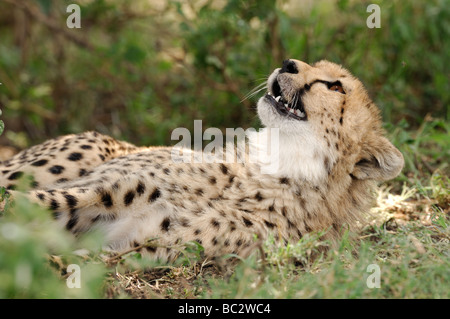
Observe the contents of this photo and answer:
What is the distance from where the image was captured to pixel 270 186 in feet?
9.67

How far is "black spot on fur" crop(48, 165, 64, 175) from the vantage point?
334cm

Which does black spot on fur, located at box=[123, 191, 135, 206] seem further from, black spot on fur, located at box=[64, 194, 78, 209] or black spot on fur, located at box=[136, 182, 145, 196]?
black spot on fur, located at box=[64, 194, 78, 209]

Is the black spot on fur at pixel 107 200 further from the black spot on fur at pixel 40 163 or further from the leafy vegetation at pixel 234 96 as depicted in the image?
the black spot on fur at pixel 40 163

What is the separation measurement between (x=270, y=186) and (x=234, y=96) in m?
2.16

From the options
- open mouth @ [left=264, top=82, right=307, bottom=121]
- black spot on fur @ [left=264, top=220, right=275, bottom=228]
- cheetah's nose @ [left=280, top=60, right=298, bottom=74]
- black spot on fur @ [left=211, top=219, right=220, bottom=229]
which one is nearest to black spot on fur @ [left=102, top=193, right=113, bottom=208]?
black spot on fur @ [left=211, top=219, right=220, bottom=229]

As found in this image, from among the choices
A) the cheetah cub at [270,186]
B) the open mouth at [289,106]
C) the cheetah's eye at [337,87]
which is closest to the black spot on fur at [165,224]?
the cheetah cub at [270,186]

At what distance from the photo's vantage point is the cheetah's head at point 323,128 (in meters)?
2.91

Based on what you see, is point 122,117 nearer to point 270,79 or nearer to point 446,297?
point 270,79

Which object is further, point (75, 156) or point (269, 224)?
point (75, 156)

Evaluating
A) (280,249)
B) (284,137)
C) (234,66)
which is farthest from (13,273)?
(234,66)

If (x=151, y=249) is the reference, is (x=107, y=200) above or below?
above

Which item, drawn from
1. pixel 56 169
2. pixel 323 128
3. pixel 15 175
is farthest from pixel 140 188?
pixel 323 128

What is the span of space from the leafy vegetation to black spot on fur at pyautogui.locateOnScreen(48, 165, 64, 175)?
633mm

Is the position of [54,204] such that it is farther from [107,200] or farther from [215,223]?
[215,223]
